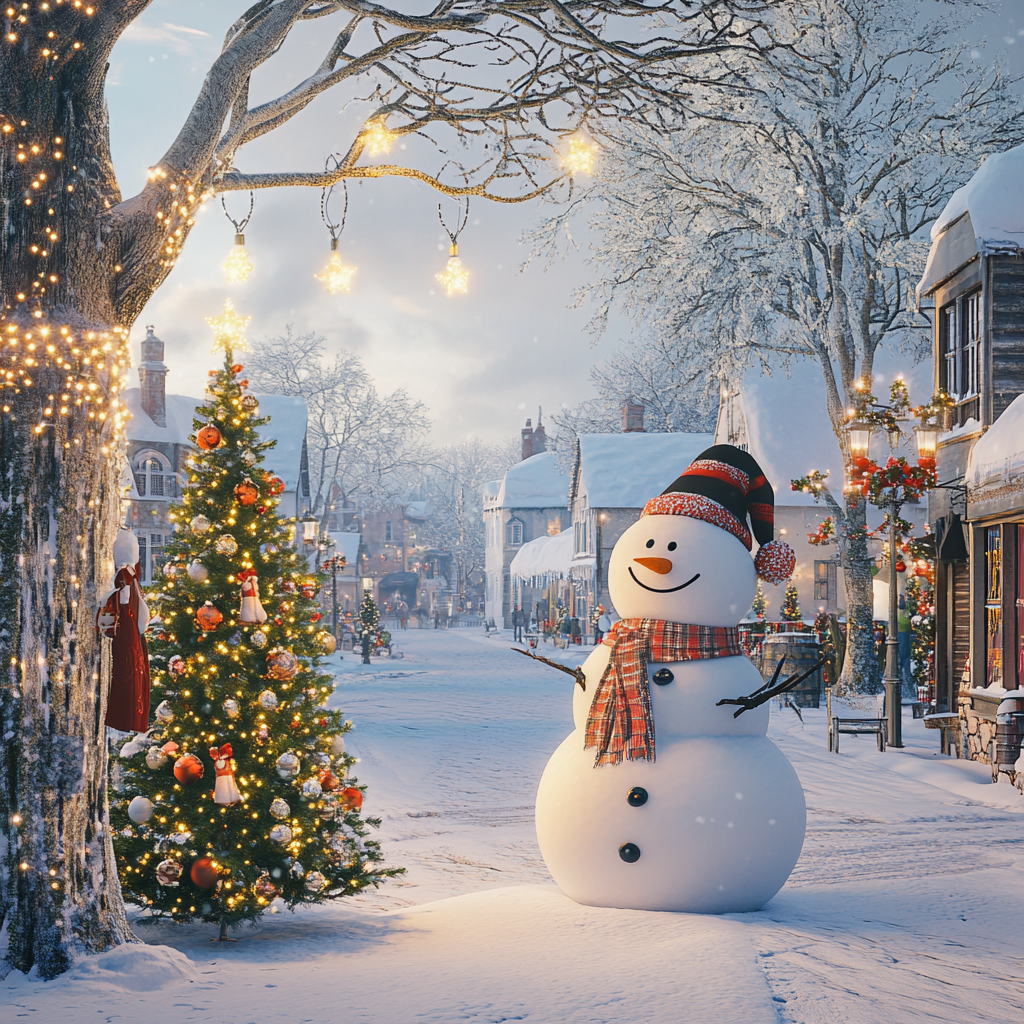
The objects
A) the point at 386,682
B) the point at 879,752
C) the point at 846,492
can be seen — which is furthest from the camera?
the point at 386,682

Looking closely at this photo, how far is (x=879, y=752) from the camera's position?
503 inches

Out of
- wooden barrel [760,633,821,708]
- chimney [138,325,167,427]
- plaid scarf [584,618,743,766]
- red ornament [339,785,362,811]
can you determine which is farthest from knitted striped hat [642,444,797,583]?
chimney [138,325,167,427]

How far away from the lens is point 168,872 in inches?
202

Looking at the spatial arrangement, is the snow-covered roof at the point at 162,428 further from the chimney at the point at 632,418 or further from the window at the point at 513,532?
the window at the point at 513,532

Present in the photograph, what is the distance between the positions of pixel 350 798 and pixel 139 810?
1110mm

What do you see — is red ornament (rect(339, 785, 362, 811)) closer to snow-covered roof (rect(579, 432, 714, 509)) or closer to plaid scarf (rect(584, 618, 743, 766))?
plaid scarf (rect(584, 618, 743, 766))

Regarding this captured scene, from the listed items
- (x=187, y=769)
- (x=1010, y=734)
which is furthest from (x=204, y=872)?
(x=1010, y=734)

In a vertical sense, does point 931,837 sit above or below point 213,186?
below

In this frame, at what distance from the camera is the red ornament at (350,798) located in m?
5.71

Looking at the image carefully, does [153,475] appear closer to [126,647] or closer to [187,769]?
[187,769]

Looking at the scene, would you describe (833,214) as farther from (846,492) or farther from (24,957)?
(24,957)

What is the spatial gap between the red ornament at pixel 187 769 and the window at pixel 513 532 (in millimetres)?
57207

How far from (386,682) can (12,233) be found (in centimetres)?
1964

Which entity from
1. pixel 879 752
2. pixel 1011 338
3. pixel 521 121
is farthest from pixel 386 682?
pixel 521 121
